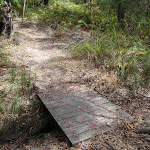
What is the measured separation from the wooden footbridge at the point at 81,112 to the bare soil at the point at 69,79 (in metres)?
0.15

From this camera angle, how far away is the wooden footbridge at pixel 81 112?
2.70 metres

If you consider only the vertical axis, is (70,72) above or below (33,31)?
below

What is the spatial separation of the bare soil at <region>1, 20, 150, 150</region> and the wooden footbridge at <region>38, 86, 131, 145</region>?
0.48 feet

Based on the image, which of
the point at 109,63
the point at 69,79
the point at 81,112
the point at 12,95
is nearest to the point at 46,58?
the point at 69,79

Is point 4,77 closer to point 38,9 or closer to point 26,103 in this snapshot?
point 26,103

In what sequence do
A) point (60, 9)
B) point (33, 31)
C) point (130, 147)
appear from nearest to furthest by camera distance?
point (130, 147) → point (33, 31) → point (60, 9)

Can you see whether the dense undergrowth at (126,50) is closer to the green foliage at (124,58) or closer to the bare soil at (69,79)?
the green foliage at (124,58)

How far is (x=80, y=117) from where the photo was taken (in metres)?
3.02

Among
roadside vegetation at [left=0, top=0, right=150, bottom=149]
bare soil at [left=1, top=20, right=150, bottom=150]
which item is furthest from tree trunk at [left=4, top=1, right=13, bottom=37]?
bare soil at [left=1, top=20, right=150, bottom=150]

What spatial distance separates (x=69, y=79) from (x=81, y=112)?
147cm

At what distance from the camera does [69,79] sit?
4.50 meters

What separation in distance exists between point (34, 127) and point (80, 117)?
99cm

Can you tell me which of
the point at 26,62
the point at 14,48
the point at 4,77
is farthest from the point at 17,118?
the point at 14,48

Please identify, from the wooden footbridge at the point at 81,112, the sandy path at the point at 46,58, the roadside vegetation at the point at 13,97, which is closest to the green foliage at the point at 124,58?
the sandy path at the point at 46,58
